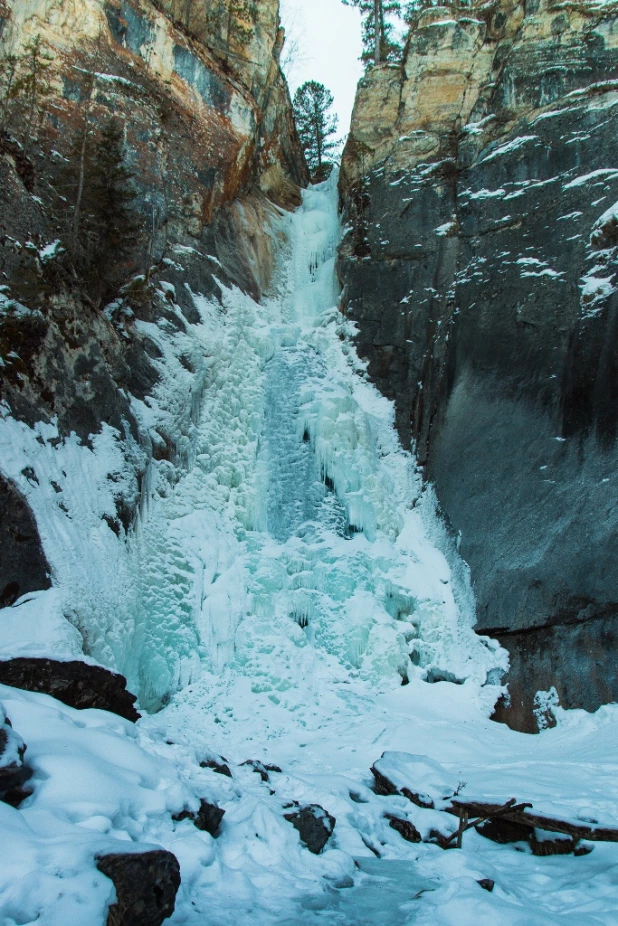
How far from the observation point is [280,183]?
934 inches

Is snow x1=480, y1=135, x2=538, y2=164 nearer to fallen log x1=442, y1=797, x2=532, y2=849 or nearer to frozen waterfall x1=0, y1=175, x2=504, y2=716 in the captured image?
frozen waterfall x1=0, y1=175, x2=504, y2=716

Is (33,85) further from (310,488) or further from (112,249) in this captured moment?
(310,488)

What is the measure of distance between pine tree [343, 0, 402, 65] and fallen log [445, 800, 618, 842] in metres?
25.6

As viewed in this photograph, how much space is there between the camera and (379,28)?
25.1 metres

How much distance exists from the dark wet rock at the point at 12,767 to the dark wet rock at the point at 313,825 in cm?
236

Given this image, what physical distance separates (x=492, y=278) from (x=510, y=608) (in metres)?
7.69

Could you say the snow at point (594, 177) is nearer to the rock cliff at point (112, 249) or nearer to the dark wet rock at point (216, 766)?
the rock cliff at point (112, 249)

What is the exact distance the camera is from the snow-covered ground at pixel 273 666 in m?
4.36

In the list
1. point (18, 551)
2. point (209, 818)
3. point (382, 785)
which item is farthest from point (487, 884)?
point (18, 551)

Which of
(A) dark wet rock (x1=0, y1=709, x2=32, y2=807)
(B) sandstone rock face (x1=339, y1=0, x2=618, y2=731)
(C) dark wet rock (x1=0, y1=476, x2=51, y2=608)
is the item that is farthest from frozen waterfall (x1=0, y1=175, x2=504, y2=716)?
(A) dark wet rock (x1=0, y1=709, x2=32, y2=807)

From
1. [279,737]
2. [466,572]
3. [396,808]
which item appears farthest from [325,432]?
[396,808]

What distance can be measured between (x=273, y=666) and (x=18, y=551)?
4.56 meters

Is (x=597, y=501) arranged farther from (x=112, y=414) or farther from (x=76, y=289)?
(x=76, y=289)

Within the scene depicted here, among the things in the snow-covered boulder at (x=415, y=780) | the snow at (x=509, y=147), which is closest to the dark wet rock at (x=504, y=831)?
the snow-covered boulder at (x=415, y=780)
